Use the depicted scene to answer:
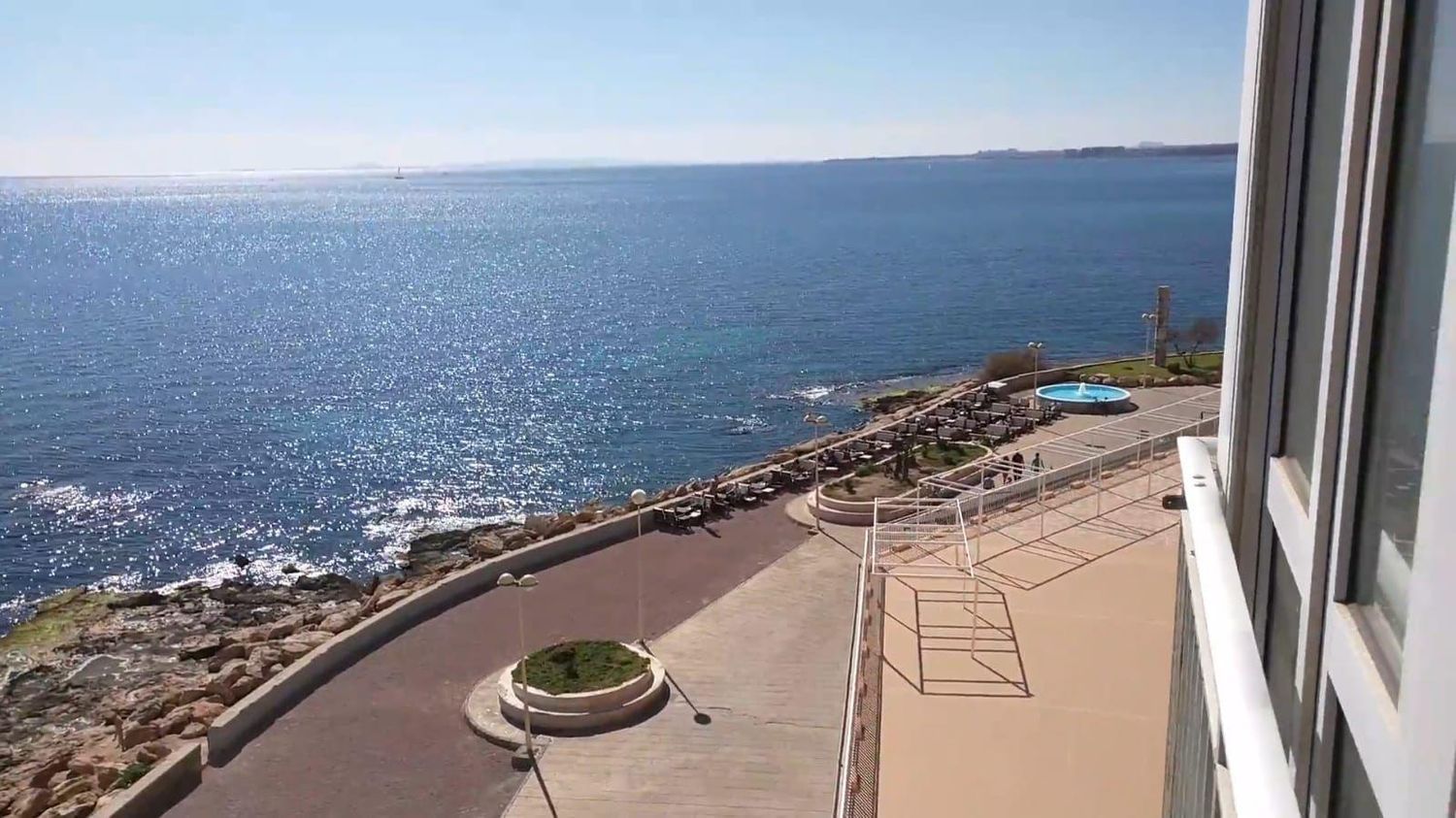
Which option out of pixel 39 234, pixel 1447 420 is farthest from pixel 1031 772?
pixel 39 234

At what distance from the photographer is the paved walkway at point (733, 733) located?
1180 cm

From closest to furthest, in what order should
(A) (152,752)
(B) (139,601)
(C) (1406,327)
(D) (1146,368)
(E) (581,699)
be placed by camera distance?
(C) (1406,327) → (E) (581,699) → (A) (152,752) → (B) (139,601) → (D) (1146,368)

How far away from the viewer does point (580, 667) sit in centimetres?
1412

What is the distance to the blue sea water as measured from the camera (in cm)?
3284

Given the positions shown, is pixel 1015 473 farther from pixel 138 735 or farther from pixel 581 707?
pixel 138 735

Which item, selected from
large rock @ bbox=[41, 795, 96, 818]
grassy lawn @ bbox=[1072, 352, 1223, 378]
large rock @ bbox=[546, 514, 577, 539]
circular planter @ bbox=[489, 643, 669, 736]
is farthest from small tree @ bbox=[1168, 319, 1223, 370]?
large rock @ bbox=[41, 795, 96, 818]

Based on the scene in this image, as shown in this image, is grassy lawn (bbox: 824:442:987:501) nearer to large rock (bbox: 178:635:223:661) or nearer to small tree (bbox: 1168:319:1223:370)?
large rock (bbox: 178:635:223:661)

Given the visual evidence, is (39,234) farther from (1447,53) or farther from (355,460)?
(1447,53)

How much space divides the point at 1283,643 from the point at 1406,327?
116 centimetres

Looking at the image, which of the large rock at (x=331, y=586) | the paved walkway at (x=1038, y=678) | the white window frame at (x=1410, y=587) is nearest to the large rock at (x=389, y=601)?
the large rock at (x=331, y=586)

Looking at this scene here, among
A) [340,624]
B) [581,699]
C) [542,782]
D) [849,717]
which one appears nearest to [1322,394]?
[849,717]

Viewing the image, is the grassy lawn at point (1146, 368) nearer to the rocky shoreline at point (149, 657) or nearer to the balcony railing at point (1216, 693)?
the rocky shoreline at point (149, 657)

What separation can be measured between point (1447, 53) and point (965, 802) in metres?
→ 9.81

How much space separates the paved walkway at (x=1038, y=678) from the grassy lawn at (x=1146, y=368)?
57.4 ft
